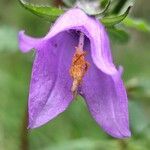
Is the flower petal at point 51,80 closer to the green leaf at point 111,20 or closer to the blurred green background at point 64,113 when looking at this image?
the green leaf at point 111,20

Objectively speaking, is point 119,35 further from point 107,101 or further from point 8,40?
point 8,40

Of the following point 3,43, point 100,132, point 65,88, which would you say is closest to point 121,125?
point 65,88

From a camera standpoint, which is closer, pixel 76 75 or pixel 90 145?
pixel 76 75

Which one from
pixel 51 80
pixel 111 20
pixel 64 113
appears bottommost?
pixel 64 113

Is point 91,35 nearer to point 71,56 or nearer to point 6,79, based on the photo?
point 71,56

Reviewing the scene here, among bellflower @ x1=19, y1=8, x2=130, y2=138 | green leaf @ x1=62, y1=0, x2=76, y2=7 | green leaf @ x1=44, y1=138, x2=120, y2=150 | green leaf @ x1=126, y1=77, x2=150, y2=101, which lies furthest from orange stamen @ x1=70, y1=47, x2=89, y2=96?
green leaf @ x1=126, y1=77, x2=150, y2=101

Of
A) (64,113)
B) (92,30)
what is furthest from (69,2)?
(64,113)

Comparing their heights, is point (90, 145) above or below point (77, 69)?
below
